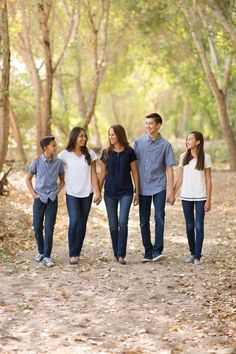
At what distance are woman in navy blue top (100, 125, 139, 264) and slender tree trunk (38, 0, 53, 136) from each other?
7931 mm

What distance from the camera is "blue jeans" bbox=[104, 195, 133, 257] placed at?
905 centimetres

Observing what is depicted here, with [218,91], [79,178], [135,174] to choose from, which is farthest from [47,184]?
[218,91]

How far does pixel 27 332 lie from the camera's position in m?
6.25

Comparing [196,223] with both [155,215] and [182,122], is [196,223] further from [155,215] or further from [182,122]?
[182,122]

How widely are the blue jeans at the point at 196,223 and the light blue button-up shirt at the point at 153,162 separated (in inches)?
19.3

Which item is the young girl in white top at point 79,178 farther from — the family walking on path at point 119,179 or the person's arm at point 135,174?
the person's arm at point 135,174

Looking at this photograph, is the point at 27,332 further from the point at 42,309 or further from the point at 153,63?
the point at 153,63

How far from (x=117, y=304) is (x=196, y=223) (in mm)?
2377

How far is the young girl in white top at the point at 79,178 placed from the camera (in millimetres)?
9039

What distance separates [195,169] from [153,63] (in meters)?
25.0

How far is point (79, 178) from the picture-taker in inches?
356

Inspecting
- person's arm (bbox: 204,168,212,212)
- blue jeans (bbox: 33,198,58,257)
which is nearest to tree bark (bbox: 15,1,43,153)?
blue jeans (bbox: 33,198,58,257)

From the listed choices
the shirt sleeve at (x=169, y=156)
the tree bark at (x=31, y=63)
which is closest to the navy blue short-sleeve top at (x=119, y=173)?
the shirt sleeve at (x=169, y=156)

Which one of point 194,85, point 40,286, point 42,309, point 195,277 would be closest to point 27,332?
point 42,309
